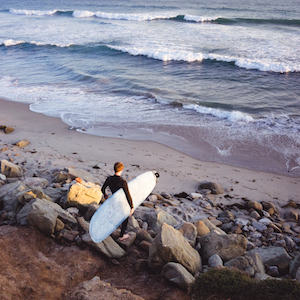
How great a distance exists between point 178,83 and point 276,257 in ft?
40.2

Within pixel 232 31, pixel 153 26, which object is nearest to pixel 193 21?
pixel 153 26

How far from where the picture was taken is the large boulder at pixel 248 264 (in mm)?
4027

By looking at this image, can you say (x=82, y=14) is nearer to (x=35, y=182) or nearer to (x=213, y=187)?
(x=35, y=182)

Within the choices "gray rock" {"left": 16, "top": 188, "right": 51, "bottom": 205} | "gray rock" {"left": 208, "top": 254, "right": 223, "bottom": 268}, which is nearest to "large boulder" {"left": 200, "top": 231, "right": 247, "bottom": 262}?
"gray rock" {"left": 208, "top": 254, "right": 223, "bottom": 268}

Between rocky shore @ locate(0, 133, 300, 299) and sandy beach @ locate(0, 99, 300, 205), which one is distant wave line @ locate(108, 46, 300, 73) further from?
rocky shore @ locate(0, 133, 300, 299)

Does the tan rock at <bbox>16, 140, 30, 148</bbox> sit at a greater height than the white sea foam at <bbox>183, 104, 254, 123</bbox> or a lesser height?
lesser

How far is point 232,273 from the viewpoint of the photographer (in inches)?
139

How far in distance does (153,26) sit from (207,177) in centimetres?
2939

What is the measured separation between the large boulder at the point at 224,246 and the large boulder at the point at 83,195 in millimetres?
2330

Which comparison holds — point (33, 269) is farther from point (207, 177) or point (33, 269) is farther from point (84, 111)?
point (84, 111)

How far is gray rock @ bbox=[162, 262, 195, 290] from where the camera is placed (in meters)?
3.56

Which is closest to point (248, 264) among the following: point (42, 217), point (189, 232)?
point (189, 232)

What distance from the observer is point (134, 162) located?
7945mm

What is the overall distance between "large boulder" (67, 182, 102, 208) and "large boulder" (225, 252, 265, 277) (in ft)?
9.16
